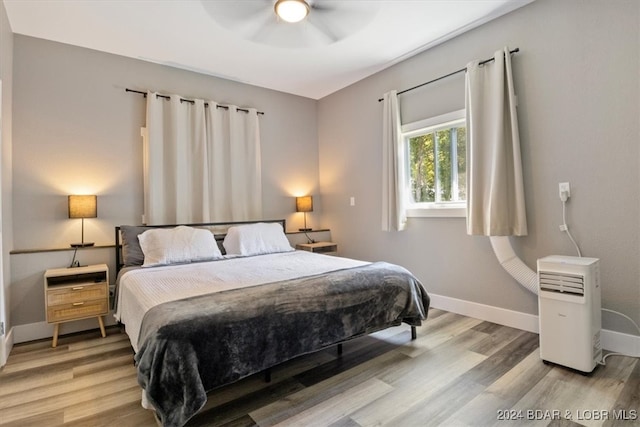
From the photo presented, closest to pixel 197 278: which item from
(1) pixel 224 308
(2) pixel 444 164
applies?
(1) pixel 224 308

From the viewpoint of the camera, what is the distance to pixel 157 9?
A: 8.73ft

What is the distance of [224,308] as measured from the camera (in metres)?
1.75

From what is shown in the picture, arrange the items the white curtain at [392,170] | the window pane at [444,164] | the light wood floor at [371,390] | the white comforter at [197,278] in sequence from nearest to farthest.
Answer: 1. the light wood floor at [371,390]
2. the white comforter at [197,278]
3. the window pane at [444,164]
4. the white curtain at [392,170]

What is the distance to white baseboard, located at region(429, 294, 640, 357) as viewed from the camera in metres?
2.28

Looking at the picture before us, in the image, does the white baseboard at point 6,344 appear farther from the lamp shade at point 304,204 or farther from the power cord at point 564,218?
the power cord at point 564,218

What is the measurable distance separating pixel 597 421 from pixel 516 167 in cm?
183

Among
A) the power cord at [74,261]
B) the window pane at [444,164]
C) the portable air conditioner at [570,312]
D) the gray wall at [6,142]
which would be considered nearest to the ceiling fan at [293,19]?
the window pane at [444,164]

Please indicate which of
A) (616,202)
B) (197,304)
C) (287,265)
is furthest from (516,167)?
(197,304)

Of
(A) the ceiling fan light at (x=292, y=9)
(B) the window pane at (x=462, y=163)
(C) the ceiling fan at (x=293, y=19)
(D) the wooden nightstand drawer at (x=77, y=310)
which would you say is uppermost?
(C) the ceiling fan at (x=293, y=19)

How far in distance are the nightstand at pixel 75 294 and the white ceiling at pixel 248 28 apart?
2.22m

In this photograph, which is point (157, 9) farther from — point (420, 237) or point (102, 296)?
point (420, 237)

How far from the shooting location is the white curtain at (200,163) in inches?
141

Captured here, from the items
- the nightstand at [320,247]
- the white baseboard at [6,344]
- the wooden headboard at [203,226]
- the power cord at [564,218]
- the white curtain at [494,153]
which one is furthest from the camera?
the nightstand at [320,247]

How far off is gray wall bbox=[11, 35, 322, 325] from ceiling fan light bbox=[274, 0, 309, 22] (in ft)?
6.63
